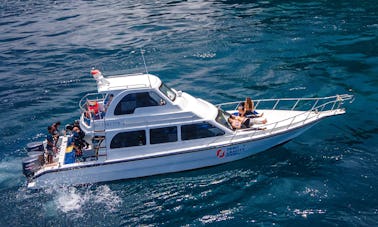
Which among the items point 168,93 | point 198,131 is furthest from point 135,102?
point 198,131

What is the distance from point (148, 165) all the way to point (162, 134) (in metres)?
1.47

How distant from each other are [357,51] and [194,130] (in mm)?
18160

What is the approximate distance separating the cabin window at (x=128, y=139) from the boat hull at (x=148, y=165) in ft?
2.21

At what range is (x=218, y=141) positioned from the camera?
16781 mm

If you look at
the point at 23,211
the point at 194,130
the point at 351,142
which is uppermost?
the point at 194,130

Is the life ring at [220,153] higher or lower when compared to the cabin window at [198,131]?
lower

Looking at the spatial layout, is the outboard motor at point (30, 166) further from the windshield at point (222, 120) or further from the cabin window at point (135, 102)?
the windshield at point (222, 120)

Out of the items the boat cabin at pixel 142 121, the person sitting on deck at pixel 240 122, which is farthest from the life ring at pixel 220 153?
the person sitting on deck at pixel 240 122

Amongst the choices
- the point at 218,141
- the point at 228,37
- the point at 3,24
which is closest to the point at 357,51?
the point at 228,37

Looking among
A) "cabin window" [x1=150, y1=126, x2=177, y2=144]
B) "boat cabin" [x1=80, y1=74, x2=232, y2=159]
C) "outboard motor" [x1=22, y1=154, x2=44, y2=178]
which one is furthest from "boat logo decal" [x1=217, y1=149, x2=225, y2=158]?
"outboard motor" [x1=22, y1=154, x2=44, y2=178]

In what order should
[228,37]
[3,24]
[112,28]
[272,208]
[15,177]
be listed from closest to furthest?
1. [272,208]
2. [15,177]
3. [228,37]
4. [112,28]
5. [3,24]

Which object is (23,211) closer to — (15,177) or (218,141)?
(15,177)

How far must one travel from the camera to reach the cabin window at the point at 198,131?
16500 mm

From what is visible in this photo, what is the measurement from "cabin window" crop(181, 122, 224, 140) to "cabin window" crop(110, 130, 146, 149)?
1728mm
